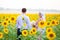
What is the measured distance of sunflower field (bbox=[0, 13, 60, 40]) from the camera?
176 centimetres

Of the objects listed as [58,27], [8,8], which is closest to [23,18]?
[8,8]

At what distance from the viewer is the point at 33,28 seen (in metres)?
1.79

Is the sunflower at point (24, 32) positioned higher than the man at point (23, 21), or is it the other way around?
the man at point (23, 21)

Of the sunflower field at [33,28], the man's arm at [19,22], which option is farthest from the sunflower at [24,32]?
the man's arm at [19,22]

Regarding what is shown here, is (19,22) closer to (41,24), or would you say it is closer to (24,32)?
(24,32)

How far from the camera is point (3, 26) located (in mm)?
1827

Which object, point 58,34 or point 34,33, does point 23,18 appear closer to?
point 34,33

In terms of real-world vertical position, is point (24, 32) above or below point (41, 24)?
below

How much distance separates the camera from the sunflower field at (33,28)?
5.77 ft

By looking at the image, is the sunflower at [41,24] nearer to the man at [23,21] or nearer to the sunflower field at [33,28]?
the sunflower field at [33,28]

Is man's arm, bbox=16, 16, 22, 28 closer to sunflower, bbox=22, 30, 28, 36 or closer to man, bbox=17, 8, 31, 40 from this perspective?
man, bbox=17, 8, 31, 40

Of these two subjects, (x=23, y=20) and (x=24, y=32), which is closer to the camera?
(x=24, y=32)

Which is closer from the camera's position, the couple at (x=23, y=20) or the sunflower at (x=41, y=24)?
the sunflower at (x=41, y=24)

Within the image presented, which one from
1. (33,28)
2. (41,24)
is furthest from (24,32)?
(41,24)
